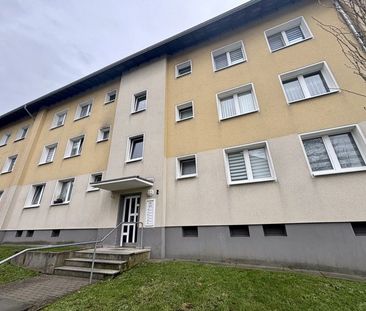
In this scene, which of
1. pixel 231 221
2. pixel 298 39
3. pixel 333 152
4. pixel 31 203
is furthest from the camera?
pixel 31 203

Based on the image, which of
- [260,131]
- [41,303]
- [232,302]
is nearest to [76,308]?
[41,303]

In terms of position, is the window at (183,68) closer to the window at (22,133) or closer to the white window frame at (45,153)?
the white window frame at (45,153)

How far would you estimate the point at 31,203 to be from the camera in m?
12.4

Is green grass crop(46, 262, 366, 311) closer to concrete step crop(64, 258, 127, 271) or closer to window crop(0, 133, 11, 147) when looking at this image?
concrete step crop(64, 258, 127, 271)

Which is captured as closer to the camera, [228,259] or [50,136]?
[228,259]

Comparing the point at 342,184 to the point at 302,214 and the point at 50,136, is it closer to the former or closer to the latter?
the point at 302,214

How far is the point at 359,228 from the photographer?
5453 mm

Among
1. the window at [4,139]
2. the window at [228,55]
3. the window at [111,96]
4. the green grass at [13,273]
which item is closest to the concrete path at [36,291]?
the green grass at [13,273]

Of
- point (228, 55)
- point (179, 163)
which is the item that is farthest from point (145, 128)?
point (228, 55)

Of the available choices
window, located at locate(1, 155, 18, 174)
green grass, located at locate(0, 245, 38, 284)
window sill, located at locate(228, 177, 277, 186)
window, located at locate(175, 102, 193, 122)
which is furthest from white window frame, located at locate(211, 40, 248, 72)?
window, located at locate(1, 155, 18, 174)

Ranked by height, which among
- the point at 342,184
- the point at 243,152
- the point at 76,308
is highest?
the point at 243,152

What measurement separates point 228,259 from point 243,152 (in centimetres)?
403

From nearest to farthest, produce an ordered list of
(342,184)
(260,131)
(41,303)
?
1. (41,303)
2. (342,184)
3. (260,131)

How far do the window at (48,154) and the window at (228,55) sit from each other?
1235 centimetres
